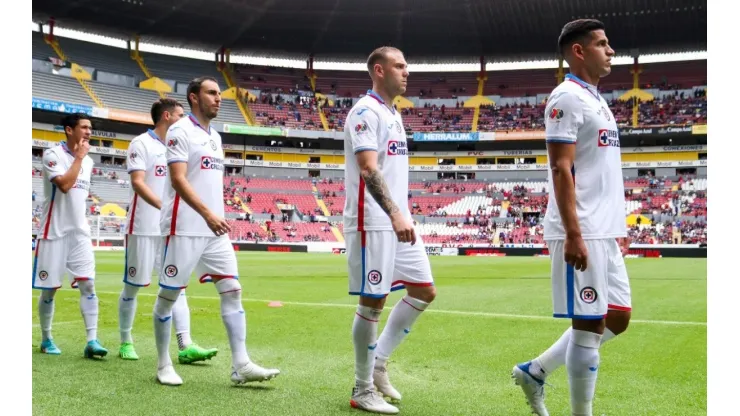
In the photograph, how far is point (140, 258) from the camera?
6273 millimetres

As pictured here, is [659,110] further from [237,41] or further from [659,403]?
[659,403]

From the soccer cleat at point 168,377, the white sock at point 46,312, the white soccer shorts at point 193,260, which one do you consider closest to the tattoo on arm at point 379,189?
the white soccer shorts at point 193,260

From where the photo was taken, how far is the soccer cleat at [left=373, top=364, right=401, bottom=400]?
452cm

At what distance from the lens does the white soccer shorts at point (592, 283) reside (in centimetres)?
346

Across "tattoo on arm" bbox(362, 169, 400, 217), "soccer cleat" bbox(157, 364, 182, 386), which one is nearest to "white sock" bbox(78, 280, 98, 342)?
"soccer cleat" bbox(157, 364, 182, 386)

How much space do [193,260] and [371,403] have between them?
6.08 ft

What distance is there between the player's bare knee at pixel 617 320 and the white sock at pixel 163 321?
10.7 feet

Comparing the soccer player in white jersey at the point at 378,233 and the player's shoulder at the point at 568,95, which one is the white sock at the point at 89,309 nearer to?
the soccer player in white jersey at the point at 378,233

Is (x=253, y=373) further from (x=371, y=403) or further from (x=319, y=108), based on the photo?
(x=319, y=108)

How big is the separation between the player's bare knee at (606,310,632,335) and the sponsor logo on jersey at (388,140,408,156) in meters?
1.79

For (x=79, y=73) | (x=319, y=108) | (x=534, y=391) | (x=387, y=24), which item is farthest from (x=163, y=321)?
(x=319, y=108)

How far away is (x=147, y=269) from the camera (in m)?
6.23

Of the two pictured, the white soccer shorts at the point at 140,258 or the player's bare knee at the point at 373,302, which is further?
the white soccer shorts at the point at 140,258

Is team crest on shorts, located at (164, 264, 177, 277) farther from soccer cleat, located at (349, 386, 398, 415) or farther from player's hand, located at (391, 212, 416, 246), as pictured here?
player's hand, located at (391, 212, 416, 246)
